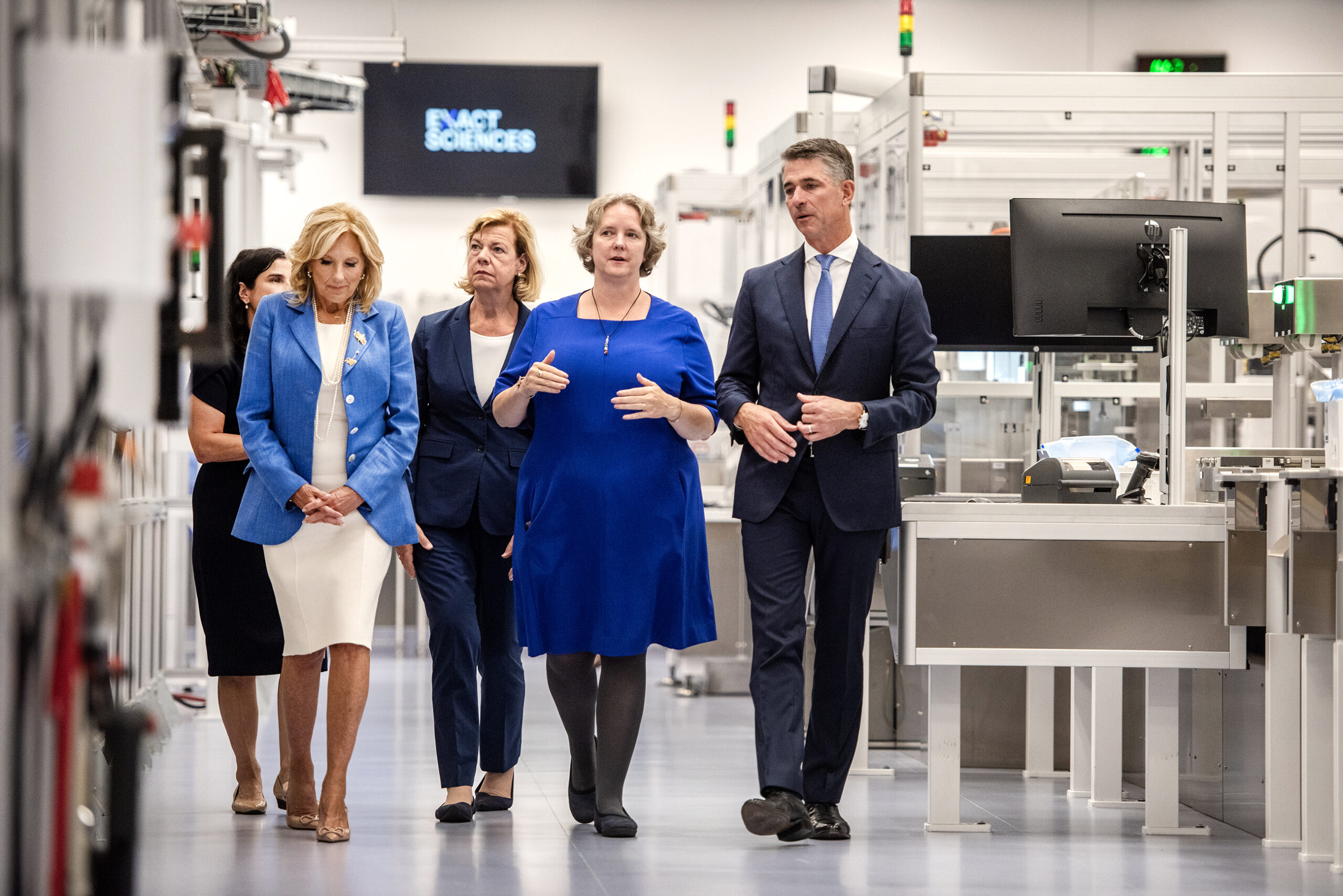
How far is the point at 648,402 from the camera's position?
328 cm

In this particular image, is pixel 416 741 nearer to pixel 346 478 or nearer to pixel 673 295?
pixel 346 478

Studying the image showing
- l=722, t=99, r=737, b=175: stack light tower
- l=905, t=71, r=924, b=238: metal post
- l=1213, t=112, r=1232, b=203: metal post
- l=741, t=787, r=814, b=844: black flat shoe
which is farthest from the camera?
l=722, t=99, r=737, b=175: stack light tower

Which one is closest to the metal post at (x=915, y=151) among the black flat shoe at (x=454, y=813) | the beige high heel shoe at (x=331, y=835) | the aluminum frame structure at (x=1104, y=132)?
the aluminum frame structure at (x=1104, y=132)

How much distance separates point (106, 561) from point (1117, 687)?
10.4 feet

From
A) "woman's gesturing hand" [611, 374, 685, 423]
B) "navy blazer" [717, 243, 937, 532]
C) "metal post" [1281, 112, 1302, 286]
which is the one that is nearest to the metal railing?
"woman's gesturing hand" [611, 374, 685, 423]

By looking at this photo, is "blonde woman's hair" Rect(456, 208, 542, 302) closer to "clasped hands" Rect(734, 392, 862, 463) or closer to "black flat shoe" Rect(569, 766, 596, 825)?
"clasped hands" Rect(734, 392, 862, 463)

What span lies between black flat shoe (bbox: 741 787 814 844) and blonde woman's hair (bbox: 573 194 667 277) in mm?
1250

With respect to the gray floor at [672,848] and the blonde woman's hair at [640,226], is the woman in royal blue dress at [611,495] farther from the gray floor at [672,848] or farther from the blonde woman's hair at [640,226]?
the gray floor at [672,848]

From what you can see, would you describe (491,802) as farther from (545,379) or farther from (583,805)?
(545,379)

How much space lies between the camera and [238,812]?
3738 millimetres

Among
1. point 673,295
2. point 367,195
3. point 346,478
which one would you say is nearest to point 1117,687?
point 346,478

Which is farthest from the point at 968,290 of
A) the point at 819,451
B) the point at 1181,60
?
the point at 1181,60

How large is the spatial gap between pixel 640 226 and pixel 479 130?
656cm

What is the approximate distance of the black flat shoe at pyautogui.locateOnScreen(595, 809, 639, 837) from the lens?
347cm
